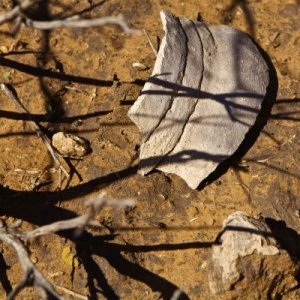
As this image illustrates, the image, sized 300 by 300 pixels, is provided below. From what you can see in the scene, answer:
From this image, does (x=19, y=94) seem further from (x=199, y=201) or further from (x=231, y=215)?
(x=231, y=215)

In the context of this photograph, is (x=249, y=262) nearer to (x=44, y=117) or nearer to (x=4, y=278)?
(x=4, y=278)

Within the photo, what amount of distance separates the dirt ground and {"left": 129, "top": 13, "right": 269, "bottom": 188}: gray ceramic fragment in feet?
0.68

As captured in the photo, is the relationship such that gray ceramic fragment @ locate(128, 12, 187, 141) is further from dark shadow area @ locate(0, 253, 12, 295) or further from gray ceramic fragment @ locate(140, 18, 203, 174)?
dark shadow area @ locate(0, 253, 12, 295)

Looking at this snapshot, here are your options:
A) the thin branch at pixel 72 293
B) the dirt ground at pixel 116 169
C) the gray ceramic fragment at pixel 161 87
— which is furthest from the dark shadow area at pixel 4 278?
the gray ceramic fragment at pixel 161 87

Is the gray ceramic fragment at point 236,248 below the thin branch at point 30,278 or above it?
below

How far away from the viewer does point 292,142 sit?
4074 mm

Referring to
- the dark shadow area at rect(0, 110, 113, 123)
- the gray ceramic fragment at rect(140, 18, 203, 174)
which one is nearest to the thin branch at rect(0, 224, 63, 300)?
the gray ceramic fragment at rect(140, 18, 203, 174)

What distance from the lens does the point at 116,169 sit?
3.73m

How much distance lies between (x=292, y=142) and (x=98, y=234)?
64.6 inches

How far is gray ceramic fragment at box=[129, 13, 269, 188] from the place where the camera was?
347cm

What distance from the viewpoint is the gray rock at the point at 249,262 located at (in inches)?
127

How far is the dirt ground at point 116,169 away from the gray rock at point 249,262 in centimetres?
12

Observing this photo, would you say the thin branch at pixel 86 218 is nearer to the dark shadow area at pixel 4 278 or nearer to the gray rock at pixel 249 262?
the dark shadow area at pixel 4 278

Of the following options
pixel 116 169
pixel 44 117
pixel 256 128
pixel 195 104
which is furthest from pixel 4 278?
pixel 256 128
